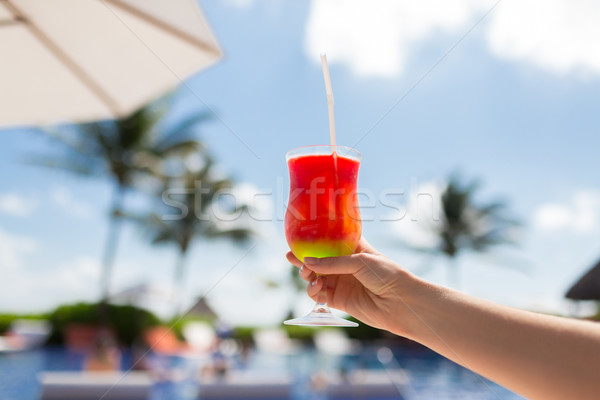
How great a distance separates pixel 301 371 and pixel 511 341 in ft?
52.3

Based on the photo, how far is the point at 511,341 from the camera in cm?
127

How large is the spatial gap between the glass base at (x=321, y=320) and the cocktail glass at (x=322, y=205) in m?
0.02

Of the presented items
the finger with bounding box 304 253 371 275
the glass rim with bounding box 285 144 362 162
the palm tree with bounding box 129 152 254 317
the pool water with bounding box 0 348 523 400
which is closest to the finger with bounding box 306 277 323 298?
the finger with bounding box 304 253 371 275

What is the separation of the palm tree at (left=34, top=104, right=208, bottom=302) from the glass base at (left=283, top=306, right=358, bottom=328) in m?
17.3

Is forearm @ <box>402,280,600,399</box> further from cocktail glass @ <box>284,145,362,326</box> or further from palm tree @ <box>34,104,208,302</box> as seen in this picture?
palm tree @ <box>34,104,208,302</box>

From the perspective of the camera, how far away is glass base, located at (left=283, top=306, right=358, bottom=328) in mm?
1545

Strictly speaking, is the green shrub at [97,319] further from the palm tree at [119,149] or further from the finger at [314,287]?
the finger at [314,287]

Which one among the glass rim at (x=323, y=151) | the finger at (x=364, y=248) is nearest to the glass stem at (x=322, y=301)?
the finger at (x=364, y=248)

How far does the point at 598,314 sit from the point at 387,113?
15801mm

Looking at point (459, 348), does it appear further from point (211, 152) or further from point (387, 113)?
point (211, 152)

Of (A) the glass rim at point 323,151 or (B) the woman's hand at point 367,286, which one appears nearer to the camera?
(B) the woman's hand at point 367,286

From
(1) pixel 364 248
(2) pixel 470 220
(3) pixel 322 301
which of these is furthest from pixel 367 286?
(2) pixel 470 220

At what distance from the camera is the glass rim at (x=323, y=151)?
6.34ft

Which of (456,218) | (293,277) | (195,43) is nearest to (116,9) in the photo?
(195,43)
